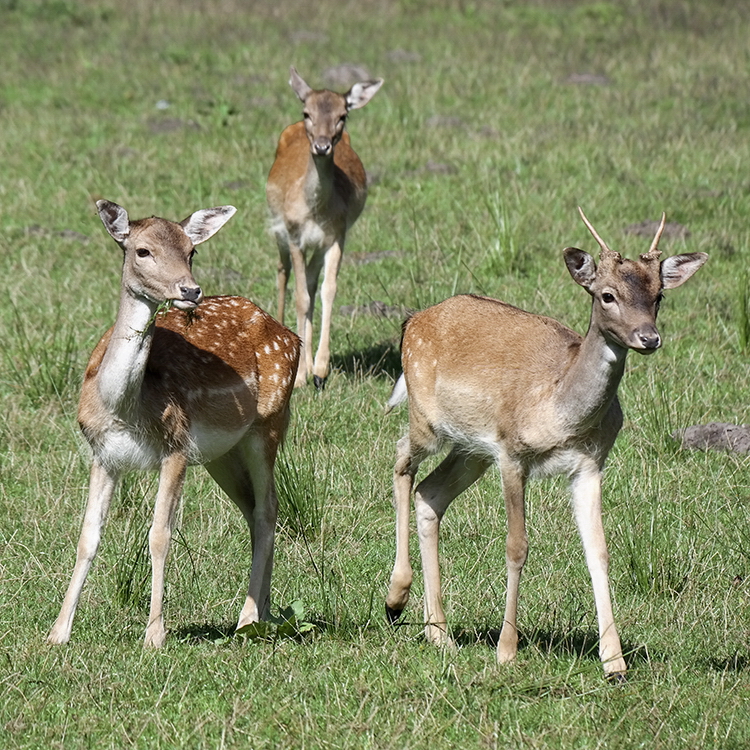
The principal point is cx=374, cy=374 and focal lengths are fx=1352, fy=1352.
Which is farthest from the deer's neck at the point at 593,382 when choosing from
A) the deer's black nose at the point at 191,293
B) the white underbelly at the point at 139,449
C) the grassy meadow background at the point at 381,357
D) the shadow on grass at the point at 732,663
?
the white underbelly at the point at 139,449

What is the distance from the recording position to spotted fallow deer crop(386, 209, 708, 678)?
16.6ft

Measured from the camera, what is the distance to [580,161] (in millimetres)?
13508

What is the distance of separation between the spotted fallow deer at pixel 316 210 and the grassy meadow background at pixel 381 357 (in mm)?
356

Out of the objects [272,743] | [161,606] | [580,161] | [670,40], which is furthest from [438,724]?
[670,40]

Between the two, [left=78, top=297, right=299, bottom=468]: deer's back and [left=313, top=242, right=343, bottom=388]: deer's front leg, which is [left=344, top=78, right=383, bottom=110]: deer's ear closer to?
[left=313, top=242, right=343, bottom=388]: deer's front leg

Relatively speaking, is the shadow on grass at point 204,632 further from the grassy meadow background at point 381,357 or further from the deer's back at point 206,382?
the deer's back at point 206,382

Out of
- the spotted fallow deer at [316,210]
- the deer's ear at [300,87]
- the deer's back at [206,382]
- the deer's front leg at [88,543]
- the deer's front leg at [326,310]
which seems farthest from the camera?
the deer's ear at [300,87]

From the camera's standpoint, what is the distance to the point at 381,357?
30.7 ft

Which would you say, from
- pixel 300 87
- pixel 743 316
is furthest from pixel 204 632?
pixel 300 87

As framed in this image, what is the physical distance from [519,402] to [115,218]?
5.86 feet

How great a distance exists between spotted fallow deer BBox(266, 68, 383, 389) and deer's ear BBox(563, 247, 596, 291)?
157 inches

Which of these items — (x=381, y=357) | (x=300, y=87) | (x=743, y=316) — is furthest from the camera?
(x=300, y=87)

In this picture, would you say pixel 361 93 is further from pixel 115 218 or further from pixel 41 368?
pixel 115 218

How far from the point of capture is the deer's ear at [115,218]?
5.42m
